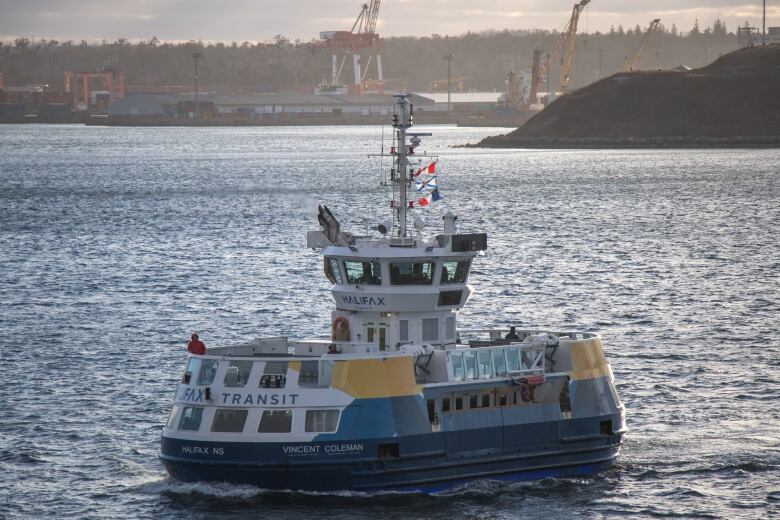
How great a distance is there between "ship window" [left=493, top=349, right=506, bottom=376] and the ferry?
0.04 m

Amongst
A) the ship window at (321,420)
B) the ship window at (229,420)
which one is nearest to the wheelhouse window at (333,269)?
the ship window at (321,420)

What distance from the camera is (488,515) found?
34.5 m

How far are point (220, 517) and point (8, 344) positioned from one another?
26.8m

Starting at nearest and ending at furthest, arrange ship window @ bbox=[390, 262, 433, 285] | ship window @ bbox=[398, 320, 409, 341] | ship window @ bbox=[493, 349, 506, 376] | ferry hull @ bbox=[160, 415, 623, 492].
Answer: ferry hull @ bbox=[160, 415, 623, 492], ship window @ bbox=[493, 349, 506, 376], ship window @ bbox=[390, 262, 433, 285], ship window @ bbox=[398, 320, 409, 341]

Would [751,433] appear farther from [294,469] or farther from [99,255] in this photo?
[99,255]

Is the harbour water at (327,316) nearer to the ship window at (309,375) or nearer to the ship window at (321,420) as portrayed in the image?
the ship window at (321,420)

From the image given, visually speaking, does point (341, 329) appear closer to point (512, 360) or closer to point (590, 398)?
point (512, 360)

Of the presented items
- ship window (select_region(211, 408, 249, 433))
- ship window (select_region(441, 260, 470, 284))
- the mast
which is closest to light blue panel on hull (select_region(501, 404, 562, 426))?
ship window (select_region(441, 260, 470, 284))

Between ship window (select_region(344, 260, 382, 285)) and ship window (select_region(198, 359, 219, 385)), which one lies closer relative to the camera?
ship window (select_region(198, 359, 219, 385))

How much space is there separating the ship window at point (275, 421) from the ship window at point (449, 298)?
5.60m

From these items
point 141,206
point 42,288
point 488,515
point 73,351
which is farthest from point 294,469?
point 141,206

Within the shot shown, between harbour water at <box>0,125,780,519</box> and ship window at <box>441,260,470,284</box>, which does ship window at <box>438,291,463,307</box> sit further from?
harbour water at <box>0,125,780,519</box>

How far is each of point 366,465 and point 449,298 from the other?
5692 mm

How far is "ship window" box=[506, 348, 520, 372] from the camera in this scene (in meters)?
37.0
